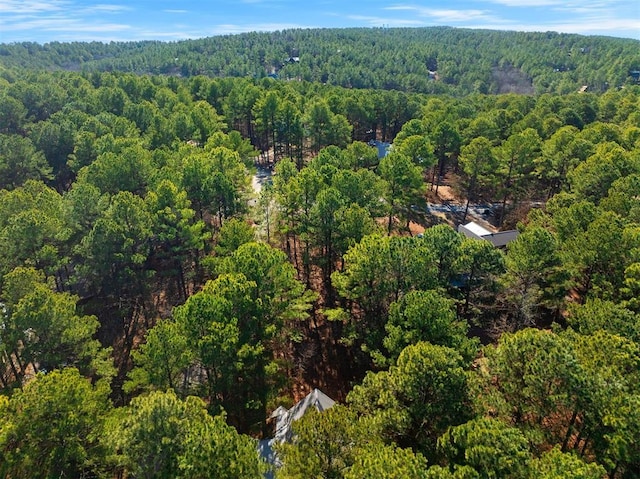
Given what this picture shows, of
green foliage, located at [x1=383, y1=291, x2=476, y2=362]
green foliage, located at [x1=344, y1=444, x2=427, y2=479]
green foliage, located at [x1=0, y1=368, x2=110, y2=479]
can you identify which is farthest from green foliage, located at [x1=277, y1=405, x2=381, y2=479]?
green foliage, located at [x1=0, y1=368, x2=110, y2=479]

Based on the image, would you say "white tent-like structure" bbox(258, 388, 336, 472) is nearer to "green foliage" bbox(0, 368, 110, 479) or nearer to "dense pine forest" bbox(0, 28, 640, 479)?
"dense pine forest" bbox(0, 28, 640, 479)

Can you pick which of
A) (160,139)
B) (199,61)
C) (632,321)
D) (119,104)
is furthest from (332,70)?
(632,321)

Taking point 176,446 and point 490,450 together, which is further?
point 176,446

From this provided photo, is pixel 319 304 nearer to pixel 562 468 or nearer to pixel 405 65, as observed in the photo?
pixel 562 468

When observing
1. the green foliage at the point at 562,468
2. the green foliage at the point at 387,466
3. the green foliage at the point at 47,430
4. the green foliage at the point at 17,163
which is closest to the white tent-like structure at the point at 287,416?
the green foliage at the point at 387,466

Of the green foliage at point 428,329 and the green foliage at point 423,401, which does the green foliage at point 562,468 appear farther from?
the green foliage at point 428,329

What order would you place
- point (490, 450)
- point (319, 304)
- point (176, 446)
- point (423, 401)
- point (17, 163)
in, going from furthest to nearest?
point (17, 163)
point (319, 304)
point (423, 401)
point (176, 446)
point (490, 450)

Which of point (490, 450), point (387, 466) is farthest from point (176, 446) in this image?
point (490, 450)

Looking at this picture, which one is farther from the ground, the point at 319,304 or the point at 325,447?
the point at 325,447
